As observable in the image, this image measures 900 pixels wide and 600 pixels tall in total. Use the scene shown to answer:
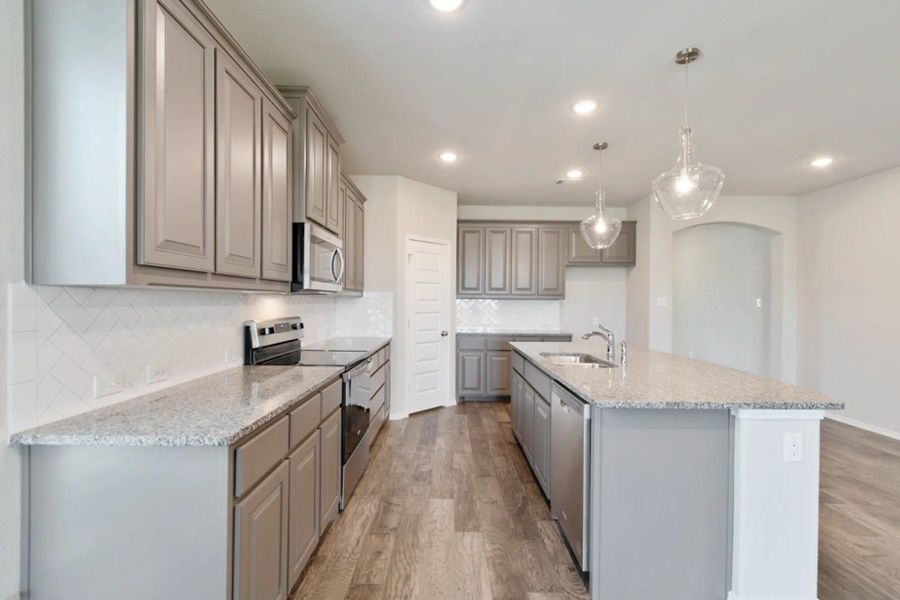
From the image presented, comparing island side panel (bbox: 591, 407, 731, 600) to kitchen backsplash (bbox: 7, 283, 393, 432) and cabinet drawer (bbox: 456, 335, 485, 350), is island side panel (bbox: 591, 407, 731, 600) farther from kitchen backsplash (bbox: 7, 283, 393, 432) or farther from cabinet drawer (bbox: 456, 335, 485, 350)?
cabinet drawer (bbox: 456, 335, 485, 350)

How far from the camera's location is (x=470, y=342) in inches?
211

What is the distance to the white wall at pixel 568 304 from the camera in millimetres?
5820

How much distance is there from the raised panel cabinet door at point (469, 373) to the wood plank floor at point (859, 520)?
3.32 m

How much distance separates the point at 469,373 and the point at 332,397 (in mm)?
3259

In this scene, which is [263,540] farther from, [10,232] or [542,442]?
[542,442]

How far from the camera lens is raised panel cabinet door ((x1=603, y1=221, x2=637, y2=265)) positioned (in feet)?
18.3

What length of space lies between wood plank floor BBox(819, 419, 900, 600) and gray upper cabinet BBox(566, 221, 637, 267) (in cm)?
283

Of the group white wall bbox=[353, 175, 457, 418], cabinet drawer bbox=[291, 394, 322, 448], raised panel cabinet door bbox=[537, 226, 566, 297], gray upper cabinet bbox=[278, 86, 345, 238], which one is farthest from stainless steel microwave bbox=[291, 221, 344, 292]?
raised panel cabinet door bbox=[537, 226, 566, 297]

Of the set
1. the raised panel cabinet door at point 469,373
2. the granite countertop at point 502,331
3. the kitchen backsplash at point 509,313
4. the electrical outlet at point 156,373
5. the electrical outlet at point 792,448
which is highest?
the kitchen backsplash at point 509,313

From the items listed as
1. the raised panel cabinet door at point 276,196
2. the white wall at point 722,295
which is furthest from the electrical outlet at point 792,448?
the white wall at point 722,295

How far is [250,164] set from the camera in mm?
1868

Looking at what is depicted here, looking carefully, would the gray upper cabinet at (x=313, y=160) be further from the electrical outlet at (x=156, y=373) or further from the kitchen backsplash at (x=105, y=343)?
the electrical outlet at (x=156, y=373)

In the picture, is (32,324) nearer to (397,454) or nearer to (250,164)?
(250,164)

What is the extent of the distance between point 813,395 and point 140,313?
2.84 m
